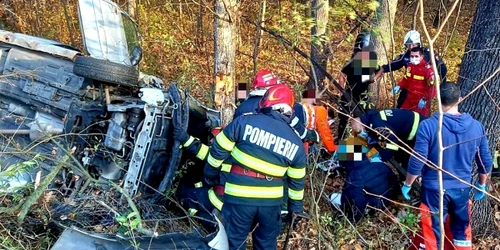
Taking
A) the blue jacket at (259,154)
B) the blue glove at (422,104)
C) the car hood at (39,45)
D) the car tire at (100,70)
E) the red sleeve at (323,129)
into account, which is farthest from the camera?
the blue glove at (422,104)

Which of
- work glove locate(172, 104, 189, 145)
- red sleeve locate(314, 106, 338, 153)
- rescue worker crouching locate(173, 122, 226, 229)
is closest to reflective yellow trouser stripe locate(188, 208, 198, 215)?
rescue worker crouching locate(173, 122, 226, 229)

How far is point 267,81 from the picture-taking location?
15.1 feet

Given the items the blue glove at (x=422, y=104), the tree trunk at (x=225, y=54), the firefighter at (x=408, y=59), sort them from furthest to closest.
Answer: the blue glove at (x=422, y=104) → the firefighter at (x=408, y=59) → the tree trunk at (x=225, y=54)

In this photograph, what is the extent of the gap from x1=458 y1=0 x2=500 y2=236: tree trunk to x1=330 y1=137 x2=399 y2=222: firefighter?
0.82 metres

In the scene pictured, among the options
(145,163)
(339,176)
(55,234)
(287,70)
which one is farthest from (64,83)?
(287,70)

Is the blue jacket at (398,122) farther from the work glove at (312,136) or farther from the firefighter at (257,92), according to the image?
the firefighter at (257,92)

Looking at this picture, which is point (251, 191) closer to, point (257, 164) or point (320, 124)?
point (257, 164)

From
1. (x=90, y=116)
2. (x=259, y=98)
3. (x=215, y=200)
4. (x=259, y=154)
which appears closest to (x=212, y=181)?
(x=215, y=200)

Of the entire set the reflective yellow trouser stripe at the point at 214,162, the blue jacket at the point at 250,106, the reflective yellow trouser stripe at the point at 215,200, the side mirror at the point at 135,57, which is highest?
the side mirror at the point at 135,57

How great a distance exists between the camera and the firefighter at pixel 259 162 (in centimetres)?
365

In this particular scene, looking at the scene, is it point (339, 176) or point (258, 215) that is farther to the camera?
point (339, 176)

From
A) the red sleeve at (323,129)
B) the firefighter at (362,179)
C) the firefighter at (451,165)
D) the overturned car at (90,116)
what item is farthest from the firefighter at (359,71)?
the firefighter at (451,165)

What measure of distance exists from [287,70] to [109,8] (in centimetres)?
563

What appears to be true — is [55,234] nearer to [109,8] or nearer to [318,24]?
[109,8]
